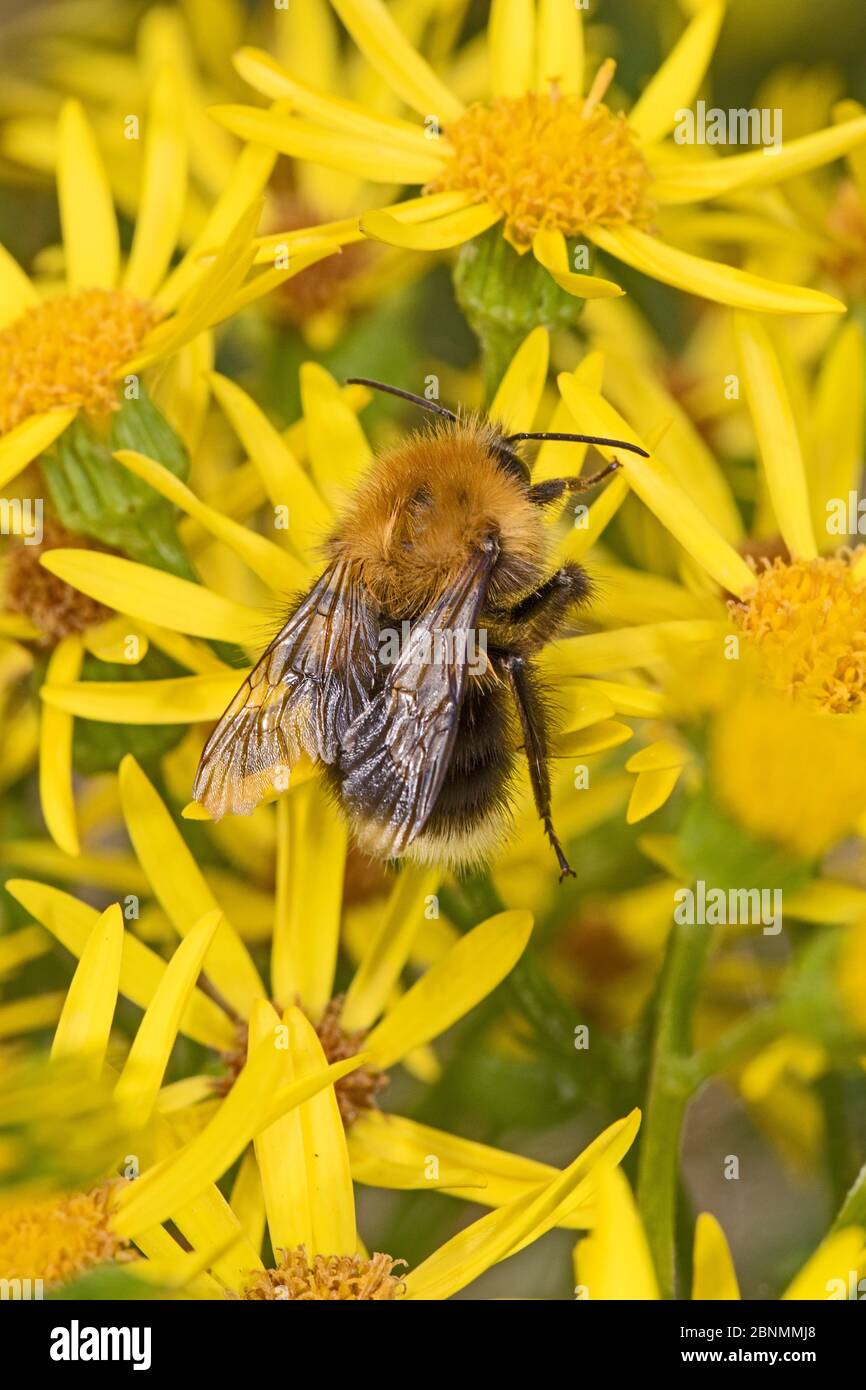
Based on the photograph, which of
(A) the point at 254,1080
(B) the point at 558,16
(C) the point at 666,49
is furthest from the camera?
(C) the point at 666,49

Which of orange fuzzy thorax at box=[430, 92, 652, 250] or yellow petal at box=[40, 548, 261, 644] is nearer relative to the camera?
yellow petal at box=[40, 548, 261, 644]

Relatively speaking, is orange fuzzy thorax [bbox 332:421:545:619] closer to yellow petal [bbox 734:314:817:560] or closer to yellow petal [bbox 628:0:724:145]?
yellow petal [bbox 734:314:817:560]

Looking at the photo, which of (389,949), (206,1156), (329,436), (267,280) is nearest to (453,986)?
(389,949)

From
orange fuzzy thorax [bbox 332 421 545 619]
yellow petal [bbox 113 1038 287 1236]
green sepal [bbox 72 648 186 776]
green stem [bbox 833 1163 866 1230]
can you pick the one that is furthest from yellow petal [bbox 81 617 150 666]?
green stem [bbox 833 1163 866 1230]

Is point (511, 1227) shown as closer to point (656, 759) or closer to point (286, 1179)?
point (286, 1179)
